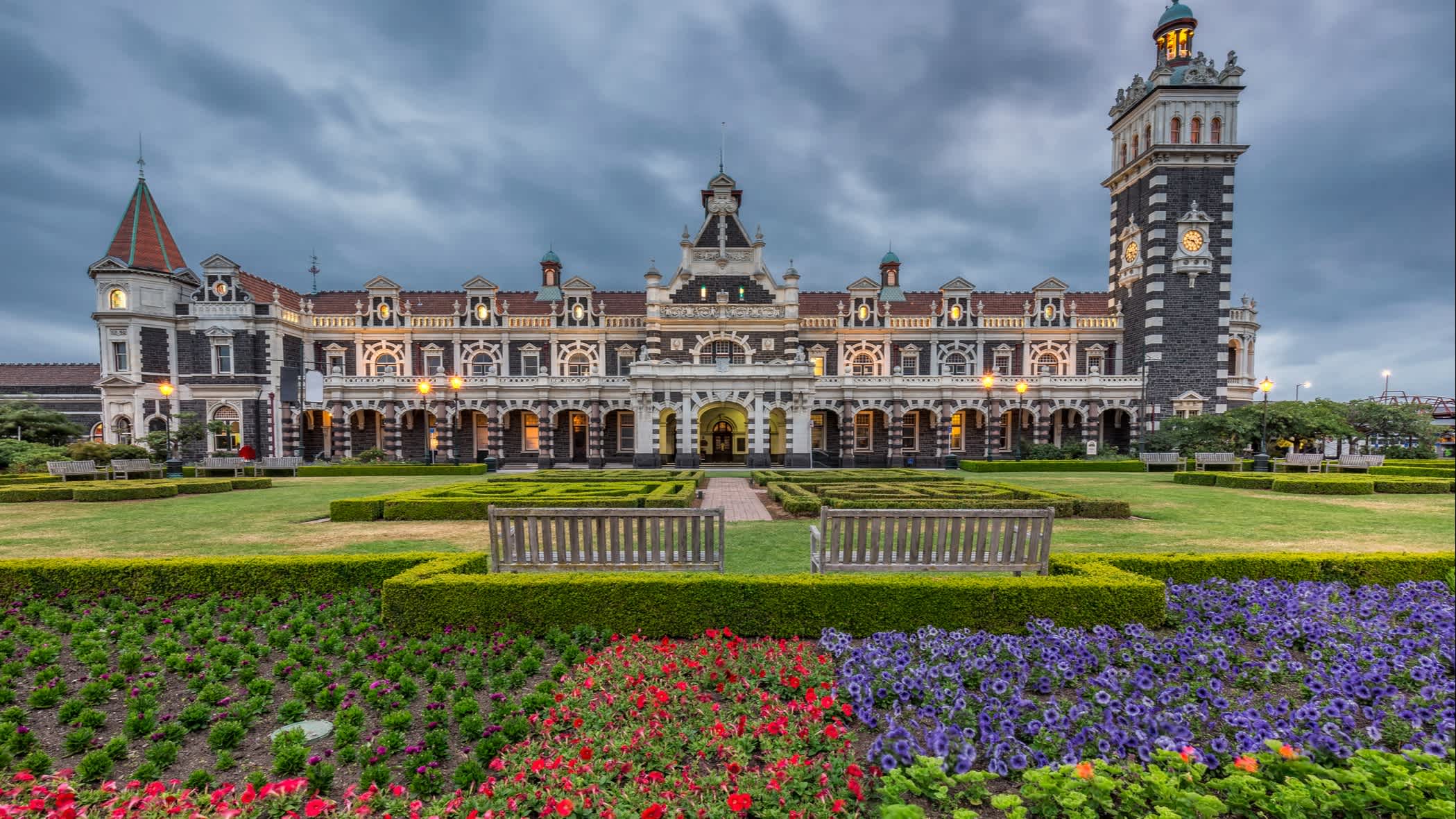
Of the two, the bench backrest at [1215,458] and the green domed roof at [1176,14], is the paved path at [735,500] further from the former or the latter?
the green domed roof at [1176,14]

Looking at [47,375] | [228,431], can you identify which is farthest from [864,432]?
[47,375]

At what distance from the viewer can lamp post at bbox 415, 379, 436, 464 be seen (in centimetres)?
3088

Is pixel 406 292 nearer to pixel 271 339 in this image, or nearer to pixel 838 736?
pixel 271 339

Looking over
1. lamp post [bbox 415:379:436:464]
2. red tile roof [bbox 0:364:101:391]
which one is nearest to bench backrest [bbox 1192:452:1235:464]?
lamp post [bbox 415:379:436:464]

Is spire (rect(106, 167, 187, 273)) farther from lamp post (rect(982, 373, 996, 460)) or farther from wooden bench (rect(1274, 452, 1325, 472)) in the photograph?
wooden bench (rect(1274, 452, 1325, 472))

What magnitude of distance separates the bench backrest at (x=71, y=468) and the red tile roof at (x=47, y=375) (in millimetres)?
31869

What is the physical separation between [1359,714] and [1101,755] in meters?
2.33

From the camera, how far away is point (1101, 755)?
361 centimetres

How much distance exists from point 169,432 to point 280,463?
417 inches

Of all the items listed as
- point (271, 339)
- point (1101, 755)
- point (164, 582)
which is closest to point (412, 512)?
point (164, 582)

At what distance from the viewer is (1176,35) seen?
119ft

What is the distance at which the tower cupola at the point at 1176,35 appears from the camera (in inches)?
1409

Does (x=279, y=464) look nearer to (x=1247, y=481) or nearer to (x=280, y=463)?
(x=280, y=463)

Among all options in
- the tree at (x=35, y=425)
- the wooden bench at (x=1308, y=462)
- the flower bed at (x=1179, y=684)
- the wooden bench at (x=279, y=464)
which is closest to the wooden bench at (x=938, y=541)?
the flower bed at (x=1179, y=684)
